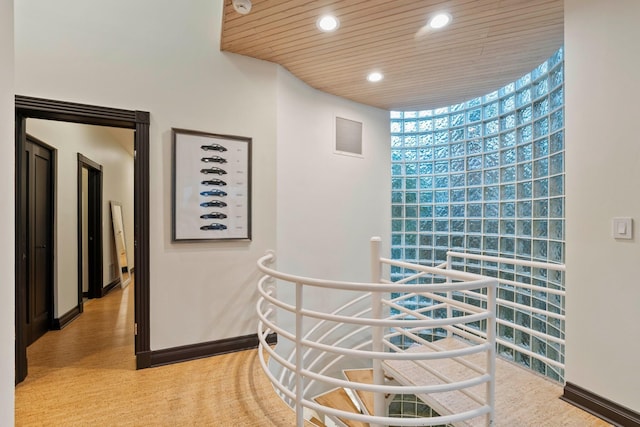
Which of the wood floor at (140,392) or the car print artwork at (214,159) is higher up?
the car print artwork at (214,159)

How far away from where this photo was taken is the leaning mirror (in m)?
5.39

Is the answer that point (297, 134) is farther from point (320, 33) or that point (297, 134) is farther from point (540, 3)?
point (540, 3)

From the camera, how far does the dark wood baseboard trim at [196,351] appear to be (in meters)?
2.43

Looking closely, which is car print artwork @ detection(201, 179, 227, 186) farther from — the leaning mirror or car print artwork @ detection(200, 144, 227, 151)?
the leaning mirror

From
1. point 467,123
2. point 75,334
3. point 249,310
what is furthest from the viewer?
point 467,123

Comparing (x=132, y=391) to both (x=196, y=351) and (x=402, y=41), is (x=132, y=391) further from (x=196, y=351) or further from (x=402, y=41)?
(x=402, y=41)

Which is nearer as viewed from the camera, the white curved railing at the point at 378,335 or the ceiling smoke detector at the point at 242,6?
the white curved railing at the point at 378,335

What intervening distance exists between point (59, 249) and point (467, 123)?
467 cm

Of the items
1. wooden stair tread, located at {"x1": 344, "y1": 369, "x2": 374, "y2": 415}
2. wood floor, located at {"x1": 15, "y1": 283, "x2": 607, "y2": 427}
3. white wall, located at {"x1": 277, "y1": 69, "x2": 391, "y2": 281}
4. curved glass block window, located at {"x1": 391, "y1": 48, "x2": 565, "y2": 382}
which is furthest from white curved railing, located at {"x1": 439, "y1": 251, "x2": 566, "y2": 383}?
wooden stair tread, located at {"x1": 344, "y1": 369, "x2": 374, "y2": 415}

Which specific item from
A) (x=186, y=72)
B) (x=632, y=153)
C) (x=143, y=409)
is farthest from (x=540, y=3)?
(x=143, y=409)

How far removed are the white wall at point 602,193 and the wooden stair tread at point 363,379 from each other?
1.74 metres

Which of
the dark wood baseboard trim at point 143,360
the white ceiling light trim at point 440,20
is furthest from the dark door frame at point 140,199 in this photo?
the white ceiling light trim at point 440,20

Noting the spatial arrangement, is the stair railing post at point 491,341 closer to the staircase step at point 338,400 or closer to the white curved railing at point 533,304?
the white curved railing at point 533,304

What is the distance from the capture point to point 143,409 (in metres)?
1.92
